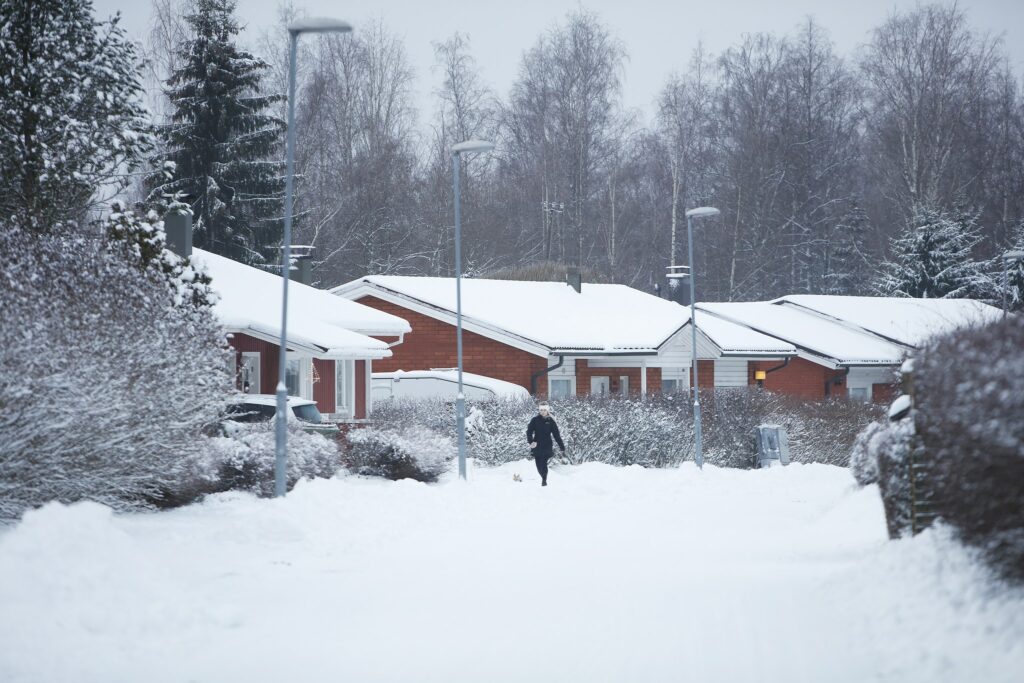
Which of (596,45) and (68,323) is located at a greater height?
(596,45)

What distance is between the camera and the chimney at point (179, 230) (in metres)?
26.9

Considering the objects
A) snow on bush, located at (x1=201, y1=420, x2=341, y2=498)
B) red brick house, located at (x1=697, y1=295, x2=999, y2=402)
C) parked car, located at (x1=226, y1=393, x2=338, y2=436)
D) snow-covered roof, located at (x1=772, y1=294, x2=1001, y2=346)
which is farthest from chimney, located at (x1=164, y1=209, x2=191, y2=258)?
snow-covered roof, located at (x1=772, y1=294, x2=1001, y2=346)

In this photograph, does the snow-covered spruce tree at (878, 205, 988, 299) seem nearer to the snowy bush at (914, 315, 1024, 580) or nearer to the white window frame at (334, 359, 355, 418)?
the white window frame at (334, 359, 355, 418)

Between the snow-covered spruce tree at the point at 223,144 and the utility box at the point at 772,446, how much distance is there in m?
20.5

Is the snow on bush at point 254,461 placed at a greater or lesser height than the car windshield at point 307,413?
lesser

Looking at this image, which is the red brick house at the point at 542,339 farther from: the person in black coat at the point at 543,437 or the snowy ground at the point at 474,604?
the snowy ground at the point at 474,604

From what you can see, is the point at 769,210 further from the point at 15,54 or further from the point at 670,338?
the point at 15,54

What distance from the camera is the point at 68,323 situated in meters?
14.1

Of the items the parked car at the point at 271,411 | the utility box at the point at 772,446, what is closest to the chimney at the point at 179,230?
the parked car at the point at 271,411

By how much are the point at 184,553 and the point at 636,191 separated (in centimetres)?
4882

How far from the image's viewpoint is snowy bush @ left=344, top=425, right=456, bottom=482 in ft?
72.4

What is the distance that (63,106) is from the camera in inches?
969

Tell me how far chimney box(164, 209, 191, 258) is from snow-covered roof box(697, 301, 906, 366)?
18268mm

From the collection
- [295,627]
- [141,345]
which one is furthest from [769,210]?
[295,627]
